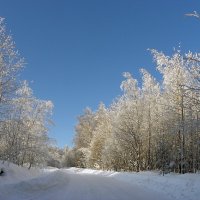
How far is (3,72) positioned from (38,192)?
41.8 ft

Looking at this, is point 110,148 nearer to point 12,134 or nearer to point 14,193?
point 12,134

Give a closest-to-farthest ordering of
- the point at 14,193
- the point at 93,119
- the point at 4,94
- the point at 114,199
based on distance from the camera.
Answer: the point at 114,199 < the point at 14,193 < the point at 4,94 < the point at 93,119

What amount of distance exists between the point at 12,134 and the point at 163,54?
18322 millimetres

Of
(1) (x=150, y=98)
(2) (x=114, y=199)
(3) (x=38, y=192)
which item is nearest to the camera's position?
(2) (x=114, y=199)

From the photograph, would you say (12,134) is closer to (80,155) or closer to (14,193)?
(14,193)

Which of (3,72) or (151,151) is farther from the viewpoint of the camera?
(151,151)

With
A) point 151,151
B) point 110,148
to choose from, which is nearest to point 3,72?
point 151,151

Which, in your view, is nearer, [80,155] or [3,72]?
[3,72]

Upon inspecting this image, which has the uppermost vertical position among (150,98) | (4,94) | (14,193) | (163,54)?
(163,54)

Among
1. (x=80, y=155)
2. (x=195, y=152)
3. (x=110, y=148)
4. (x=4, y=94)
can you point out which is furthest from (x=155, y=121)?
(x=80, y=155)

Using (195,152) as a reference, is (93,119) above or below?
above

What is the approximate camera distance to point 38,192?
19016mm

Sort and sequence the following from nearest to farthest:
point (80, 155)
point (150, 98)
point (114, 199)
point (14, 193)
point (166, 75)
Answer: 1. point (114, 199)
2. point (14, 193)
3. point (166, 75)
4. point (150, 98)
5. point (80, 155)

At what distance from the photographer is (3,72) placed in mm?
28781
